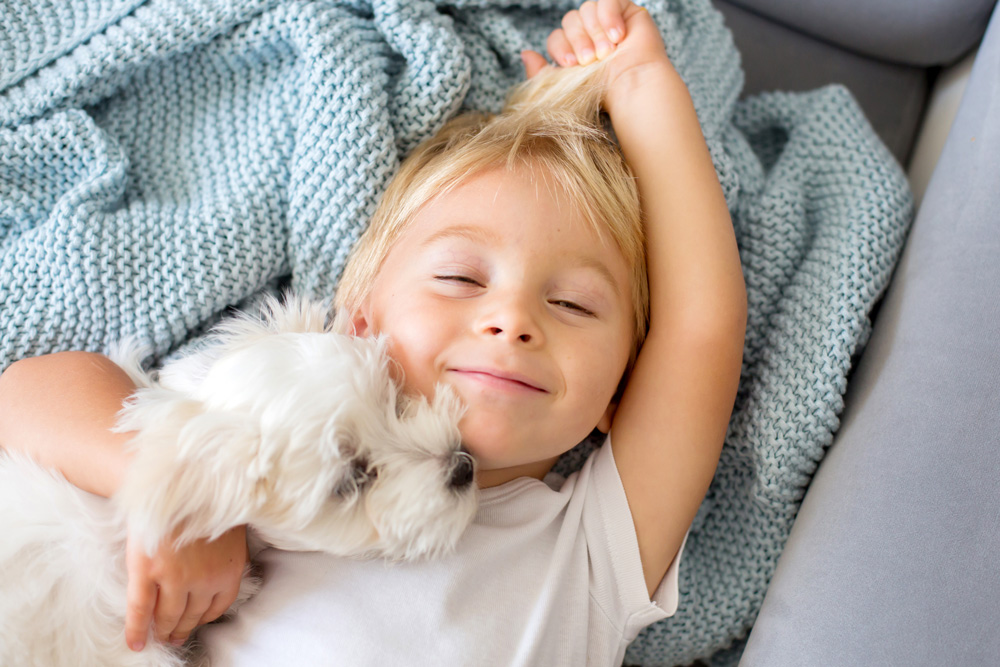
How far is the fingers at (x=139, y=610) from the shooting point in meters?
0.70

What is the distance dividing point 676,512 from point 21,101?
115cm

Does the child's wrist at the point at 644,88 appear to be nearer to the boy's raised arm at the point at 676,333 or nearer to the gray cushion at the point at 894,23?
the boy's raised arm at the point at 676,333

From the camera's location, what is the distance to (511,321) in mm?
785

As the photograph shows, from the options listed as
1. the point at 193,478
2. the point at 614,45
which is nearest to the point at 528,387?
the point at 193,478

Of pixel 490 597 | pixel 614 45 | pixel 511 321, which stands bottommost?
pixel 490 597

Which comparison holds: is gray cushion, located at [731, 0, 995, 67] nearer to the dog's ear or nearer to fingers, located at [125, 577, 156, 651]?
the dog's ear

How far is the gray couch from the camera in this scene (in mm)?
748

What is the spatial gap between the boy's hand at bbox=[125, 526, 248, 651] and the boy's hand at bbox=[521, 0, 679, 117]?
2.80 ft

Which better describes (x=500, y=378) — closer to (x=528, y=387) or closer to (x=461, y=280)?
(x=528, y=387)

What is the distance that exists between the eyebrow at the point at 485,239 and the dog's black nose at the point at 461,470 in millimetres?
278

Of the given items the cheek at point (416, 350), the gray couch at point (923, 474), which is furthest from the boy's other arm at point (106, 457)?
the gray couch at point (923, 474)

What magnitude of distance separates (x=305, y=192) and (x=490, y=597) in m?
0.64

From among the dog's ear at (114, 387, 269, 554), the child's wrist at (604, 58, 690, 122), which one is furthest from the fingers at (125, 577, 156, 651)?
the child's wrist at (604, 58, 690, 122)

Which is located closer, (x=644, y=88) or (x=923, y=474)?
(x=923, y=474)
